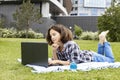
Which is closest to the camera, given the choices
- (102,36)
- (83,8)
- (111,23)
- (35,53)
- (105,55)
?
(35,53)

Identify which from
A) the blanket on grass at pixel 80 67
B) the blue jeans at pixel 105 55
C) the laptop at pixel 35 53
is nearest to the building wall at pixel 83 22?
the blue jeans at pixel 105 55

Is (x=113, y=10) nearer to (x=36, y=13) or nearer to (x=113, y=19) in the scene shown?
(x=113, y=19)

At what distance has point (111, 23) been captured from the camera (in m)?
21.1

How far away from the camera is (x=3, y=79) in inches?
173

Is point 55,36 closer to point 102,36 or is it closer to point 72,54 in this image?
point 72,54

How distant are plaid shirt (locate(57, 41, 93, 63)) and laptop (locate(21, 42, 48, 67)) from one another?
35 cm

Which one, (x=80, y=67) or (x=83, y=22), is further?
(x=83, y=22)

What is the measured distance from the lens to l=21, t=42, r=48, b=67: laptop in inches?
207

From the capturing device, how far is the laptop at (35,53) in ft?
17.3

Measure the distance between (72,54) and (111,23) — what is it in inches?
628

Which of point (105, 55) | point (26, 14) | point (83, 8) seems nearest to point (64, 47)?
point (105, 55)

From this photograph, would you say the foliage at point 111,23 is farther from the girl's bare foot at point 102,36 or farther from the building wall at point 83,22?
the building wall at point 83,22

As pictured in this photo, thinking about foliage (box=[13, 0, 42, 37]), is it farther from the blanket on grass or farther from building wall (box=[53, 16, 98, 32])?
the blanket on grass

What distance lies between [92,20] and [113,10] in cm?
1929
